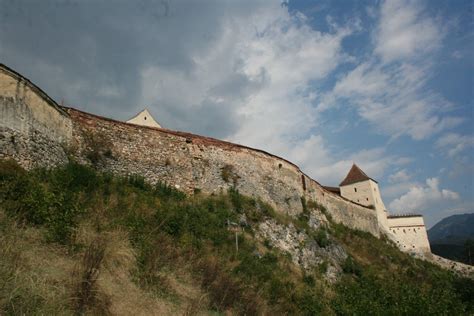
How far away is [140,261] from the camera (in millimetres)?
7453

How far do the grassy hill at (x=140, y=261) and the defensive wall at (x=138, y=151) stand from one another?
92cm

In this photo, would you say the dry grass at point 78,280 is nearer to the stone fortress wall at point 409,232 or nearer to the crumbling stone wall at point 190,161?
the crumbling stone wall at point 190,161

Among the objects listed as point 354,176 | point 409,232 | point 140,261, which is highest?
point 354,176

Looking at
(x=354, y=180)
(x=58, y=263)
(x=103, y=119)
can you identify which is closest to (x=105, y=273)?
(x=58, y=263)

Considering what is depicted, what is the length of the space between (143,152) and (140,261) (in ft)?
31.4

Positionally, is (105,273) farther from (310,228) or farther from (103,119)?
(310,228)

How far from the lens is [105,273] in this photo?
6434 mm

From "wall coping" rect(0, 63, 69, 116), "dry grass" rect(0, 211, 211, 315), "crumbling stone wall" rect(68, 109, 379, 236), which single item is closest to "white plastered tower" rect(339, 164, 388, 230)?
"crumbling stone wall" rect(68, 109, 379, 236)

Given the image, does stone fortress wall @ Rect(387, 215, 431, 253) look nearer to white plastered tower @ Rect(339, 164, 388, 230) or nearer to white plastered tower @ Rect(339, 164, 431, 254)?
white plastered tower @ Rect(339, 164, 431, 254)

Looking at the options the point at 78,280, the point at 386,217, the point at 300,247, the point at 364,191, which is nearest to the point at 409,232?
the point at 386,217

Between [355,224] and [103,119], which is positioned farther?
[355,224]

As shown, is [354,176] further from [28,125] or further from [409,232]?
[28,125]

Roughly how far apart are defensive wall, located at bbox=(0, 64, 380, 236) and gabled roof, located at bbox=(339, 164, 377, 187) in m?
15.5

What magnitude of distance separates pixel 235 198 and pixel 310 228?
232 inches
